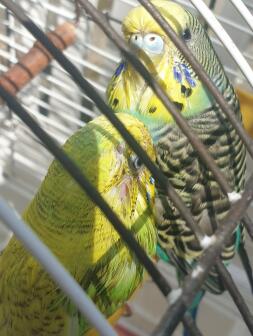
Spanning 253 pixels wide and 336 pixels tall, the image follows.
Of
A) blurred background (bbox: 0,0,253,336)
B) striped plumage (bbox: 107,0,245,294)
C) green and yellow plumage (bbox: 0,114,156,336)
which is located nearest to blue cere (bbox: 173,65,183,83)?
striped plumage (bbox: 107,0,245,294)

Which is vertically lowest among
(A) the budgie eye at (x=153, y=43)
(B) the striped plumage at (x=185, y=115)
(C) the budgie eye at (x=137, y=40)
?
(B) the striped plumage at (x=185, y=115)

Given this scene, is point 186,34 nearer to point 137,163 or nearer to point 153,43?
point 153,43

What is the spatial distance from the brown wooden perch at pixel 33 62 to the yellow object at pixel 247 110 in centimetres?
24

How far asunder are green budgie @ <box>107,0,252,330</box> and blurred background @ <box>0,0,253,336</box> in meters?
0.19

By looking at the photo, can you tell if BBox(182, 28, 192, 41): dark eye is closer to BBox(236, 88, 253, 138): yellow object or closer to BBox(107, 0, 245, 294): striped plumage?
BBox(107, 0, 245, 294): striped plumage

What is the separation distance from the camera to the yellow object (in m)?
0.67

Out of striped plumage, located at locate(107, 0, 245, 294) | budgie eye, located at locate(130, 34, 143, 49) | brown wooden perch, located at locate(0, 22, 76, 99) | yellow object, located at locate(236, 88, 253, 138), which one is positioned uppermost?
brown wooden perch, located at locate(0, 22, 76, 99)

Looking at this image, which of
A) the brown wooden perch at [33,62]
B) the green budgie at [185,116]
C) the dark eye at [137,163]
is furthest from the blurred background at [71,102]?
the dark eye at [137,163]

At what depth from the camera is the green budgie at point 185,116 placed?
526 millimetres

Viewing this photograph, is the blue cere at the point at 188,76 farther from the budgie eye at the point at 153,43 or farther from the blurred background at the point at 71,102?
the blurred background at the point at 71,102

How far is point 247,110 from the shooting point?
2.24 ft

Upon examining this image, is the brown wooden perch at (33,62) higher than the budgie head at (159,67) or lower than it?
higher

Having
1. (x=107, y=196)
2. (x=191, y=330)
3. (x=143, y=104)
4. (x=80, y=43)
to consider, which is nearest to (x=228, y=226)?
(x=191, y=330)

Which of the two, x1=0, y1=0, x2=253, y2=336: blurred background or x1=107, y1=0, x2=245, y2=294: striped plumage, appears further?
x1=0, y1=0, x2=253, y2=336: blurred background
